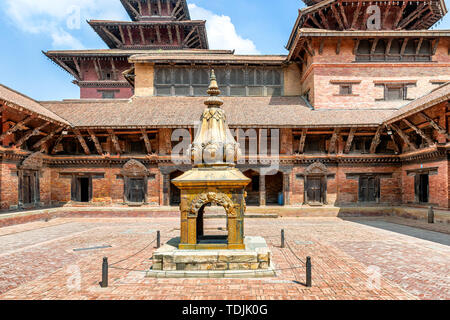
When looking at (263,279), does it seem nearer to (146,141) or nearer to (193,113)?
(146,141)

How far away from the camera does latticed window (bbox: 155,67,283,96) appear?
23.4 metres

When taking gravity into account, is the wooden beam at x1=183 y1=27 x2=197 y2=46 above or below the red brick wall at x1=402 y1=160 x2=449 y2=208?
above

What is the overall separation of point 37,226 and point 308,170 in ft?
53.6

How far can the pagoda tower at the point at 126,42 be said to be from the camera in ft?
89.7

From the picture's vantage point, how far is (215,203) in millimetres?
7648

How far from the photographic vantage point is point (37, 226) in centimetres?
1546

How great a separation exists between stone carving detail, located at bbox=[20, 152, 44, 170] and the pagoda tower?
1121 cm

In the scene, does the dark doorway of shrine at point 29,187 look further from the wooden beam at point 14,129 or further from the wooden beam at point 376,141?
the wooden beam at point 376,141

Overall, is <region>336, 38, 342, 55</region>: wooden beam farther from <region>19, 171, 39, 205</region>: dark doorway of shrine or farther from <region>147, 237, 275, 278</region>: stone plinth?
<region>19, 171, 39, 205</region>: dark doorway of shrine

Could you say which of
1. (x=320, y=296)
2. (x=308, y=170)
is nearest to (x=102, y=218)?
Answer: (x=308, y=170)

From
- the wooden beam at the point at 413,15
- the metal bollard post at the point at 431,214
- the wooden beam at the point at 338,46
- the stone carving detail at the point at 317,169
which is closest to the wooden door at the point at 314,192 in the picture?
the stone carving detail at the point at 317,169

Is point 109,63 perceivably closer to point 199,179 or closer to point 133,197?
point 133,197

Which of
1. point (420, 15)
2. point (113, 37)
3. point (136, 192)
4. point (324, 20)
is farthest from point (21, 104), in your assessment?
point (420, 15)

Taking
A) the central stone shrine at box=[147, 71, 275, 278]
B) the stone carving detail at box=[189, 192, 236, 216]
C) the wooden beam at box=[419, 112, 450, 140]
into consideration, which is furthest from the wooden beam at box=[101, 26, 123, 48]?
the stone carving detail at box=[189, 192, 236, 216]
